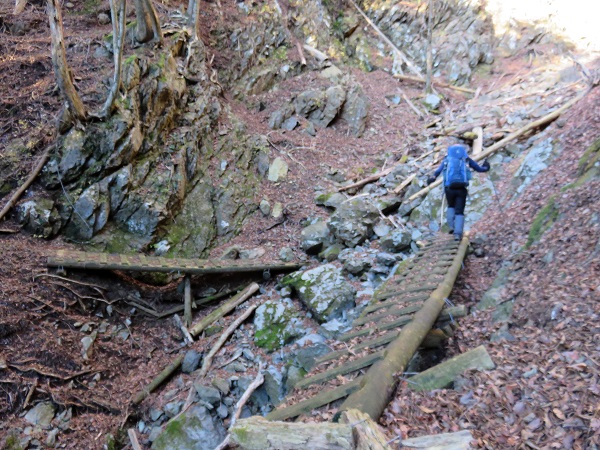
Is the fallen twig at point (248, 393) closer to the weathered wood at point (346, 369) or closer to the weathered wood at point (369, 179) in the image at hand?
the weathered wood at point (346, 369)

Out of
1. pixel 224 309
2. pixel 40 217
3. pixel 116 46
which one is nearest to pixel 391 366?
pixel 224 309

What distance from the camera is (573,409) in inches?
100

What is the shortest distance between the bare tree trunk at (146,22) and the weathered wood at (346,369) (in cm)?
1112

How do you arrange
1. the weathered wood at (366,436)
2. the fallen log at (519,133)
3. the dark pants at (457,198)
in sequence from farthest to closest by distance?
the fallen log at (519,133) < the dark pants at (457,198) < the weathered wood at (366,436)

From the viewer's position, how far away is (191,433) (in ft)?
19.3

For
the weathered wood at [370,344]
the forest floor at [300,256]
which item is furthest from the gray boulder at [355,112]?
the weathered wood at [370,344]

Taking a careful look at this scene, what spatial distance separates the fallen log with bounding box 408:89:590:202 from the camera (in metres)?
10.2

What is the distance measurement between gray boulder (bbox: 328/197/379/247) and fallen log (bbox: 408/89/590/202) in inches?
60.3

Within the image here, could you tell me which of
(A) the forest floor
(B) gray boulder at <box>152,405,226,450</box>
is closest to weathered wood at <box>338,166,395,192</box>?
(A) the forest floor

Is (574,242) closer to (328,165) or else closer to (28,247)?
Answer: (328,165)

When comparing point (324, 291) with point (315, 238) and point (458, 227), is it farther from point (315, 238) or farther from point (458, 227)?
point (458, 227)

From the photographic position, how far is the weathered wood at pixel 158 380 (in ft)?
21.9

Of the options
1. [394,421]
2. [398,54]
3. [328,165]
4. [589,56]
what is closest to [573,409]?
[394,421]

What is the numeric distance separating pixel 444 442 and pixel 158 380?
6338mm
